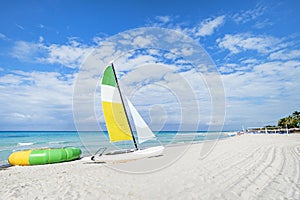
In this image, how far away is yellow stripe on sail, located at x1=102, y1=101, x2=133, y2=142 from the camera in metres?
10.3

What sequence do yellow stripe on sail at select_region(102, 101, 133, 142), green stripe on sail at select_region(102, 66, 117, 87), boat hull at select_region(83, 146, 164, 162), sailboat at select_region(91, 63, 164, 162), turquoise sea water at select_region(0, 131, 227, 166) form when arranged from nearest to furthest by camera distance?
boat hull at select_region(83, 146, 164, 162), sailboat at select_region(91, 63, 164, 162), yellow stripe on sail at select_region(102, 101, 133, 142), green stripe on sail at select_region(102, 66, 117, 87), turquoise sea water at select_region(0, 131, 227, 166)

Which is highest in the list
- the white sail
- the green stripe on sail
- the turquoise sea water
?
the green stripe on sail

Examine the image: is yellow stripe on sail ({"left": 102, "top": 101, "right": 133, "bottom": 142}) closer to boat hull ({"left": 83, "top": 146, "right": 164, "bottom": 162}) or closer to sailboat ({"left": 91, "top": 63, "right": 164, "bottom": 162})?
sailboat ({"left": 91, "top": 63, "right": 164, "bottom": 162})

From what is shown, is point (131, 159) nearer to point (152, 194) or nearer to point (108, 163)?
point (108, 163)

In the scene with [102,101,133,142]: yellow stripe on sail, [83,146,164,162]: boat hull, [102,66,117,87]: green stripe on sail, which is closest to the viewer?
[83,146,164,162]: boat hull

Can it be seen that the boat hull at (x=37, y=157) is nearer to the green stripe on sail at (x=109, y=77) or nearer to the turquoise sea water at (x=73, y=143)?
the turquoise sea water at (x=73, y=143)

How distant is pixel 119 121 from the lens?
34.8ft

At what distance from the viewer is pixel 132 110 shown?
11.4 meters

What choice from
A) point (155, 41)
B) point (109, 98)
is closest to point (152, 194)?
point (109, 98)

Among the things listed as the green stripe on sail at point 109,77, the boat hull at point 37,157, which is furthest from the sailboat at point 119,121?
the boat hull at point 37,157

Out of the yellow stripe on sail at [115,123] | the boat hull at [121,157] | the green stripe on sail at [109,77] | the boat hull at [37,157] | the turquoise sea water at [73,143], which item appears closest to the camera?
the boat hull at [121,157]

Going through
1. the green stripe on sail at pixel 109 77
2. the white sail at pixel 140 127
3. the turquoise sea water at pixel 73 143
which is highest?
the green stripe on sail at pixel 109 77

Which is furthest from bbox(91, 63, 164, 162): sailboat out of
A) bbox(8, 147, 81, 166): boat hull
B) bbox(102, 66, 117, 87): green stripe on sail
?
bbox(8, 147, 81, 166): boat hull

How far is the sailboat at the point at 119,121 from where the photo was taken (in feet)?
33.0
